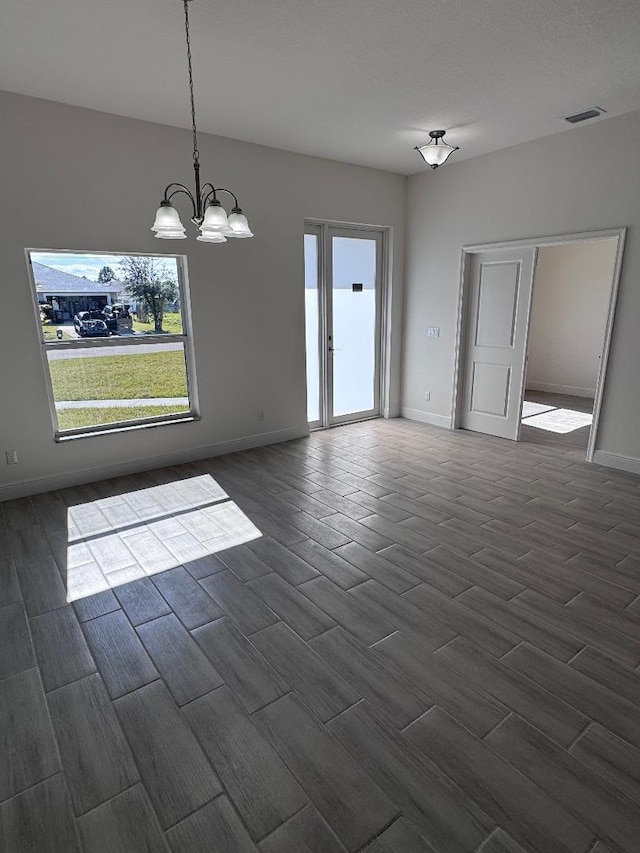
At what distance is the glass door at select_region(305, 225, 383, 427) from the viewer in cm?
Result: 546

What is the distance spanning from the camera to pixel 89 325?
408 centimetres

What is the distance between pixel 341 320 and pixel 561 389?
455 cm

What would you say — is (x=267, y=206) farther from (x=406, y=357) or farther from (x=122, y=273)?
(x=406, y=357)

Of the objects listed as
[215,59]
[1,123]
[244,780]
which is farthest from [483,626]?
[1,123]

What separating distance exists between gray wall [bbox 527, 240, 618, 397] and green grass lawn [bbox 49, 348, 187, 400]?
5360mm

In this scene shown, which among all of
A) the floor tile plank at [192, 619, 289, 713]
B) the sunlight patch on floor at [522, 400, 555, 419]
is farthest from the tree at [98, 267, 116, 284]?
the sunlight patch on floor at [522, 400, 555, 419]

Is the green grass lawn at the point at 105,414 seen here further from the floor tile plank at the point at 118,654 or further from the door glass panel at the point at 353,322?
the floor tile plank at the point at 118,654

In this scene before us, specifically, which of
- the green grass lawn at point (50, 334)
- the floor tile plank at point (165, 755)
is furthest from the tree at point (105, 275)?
the floor tile plank at point (165, 755)

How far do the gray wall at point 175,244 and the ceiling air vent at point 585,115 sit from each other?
216cm

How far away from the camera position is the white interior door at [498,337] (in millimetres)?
5066

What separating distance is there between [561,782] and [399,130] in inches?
185

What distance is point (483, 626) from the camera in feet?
7.65

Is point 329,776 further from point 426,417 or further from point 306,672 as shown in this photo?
point 426,417

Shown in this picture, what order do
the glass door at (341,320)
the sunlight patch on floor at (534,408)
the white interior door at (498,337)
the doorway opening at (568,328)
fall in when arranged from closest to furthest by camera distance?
1. the white interior door at (498,337)
2. the glass door at (341,320)
3. the sunlight patch on floor at (534,408)
4. the doorway opening at (568,328)
